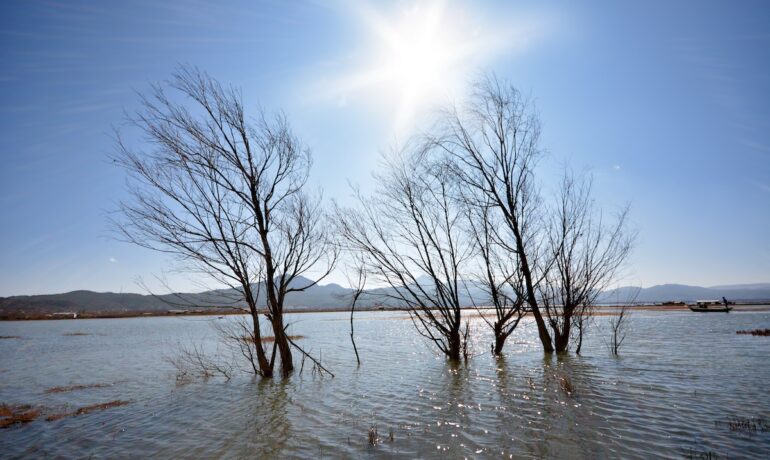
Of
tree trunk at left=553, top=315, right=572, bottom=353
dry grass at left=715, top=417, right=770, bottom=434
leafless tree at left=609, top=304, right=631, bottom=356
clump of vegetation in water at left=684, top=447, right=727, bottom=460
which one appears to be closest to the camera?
clump of vegetation in water at left=684, top=447, right=727, bottom=460

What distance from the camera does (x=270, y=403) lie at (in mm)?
10625

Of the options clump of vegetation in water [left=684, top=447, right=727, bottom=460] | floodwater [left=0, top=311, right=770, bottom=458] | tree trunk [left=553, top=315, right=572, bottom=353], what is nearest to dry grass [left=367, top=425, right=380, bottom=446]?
floodwater [left=0, top=311, right=770, bottom=458]

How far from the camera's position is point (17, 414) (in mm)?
11078

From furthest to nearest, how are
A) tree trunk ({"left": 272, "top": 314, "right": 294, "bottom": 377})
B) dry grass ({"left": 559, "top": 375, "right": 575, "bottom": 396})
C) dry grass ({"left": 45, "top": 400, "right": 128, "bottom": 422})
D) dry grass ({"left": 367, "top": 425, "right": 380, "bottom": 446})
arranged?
1. tree trunk ({"left": 272, "top": 314, "right": 294, "bottom": 377})
2. dry grass ({"left": 45, "top": 400, "right": 128, "bottom": 422})
3. dry grass ({"left": 559, "top": 375, "right": 575, "bottom": 396})
4. dry grass ({"left": 367, "top": 425, "right": 380, "bottom": 446})

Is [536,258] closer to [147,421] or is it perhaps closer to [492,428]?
[492,428]

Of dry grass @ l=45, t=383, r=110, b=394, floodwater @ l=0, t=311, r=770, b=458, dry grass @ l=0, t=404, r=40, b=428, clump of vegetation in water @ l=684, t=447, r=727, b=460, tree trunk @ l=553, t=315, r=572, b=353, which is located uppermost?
tree trunk @ l=553, t=315, r=572, b=353

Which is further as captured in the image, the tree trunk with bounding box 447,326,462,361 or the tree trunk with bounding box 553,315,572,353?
the tree trunk with bounding box 553,315,572,353

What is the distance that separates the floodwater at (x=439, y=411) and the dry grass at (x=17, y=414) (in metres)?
0.44

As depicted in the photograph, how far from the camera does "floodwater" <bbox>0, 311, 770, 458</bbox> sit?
6531mm

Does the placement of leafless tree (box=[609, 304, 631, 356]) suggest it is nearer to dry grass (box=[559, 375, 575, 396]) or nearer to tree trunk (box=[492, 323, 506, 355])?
dry grass (box=[559, 375, 575, 396])

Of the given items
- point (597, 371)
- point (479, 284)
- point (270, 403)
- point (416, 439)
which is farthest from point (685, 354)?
point (270, 403)

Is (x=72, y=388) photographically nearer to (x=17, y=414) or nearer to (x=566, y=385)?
(x=17, y=414)

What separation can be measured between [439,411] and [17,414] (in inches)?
531

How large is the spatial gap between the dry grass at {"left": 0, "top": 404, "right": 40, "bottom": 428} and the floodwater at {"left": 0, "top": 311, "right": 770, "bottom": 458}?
44 centimetres
